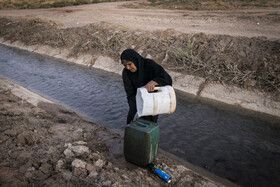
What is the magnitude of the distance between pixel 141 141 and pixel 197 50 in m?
4.83

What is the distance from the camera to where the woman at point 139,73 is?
113 inches

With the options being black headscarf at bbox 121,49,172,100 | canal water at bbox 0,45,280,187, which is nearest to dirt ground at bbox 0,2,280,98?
canal water at bbox 0,45,280,187

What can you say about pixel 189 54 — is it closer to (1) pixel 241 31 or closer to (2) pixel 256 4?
(1) pixel 241 31

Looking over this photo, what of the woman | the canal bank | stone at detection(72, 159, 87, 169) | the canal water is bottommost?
the canal water

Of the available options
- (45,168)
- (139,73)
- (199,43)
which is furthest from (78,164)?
(199,43)

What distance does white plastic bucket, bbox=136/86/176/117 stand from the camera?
109 inches

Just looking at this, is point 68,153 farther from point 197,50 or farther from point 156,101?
point 197,50

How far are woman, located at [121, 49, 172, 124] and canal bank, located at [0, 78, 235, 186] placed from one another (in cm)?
74

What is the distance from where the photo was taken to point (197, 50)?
6922mm

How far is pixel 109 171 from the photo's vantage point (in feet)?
9.51

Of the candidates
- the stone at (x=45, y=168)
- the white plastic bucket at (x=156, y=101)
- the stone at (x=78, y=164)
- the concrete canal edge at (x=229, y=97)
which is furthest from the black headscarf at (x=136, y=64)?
the concrete canal edge at (x=229, y=97)

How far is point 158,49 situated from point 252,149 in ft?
15.2

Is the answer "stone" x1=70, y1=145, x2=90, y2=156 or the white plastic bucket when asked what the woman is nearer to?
the white plastic bucket

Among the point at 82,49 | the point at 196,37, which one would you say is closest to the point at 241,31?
the point at 196,37
